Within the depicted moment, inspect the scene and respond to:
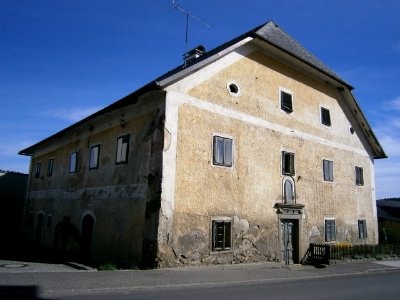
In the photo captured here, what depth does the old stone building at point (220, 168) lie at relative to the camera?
11.3 m

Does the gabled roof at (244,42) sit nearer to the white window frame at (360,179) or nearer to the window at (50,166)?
the window at (50,166)

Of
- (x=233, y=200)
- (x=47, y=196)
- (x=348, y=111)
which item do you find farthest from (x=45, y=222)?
(x=348, y=111)

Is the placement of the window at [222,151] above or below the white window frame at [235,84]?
below

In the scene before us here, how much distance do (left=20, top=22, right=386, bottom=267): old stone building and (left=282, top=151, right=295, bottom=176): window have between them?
0.16ft

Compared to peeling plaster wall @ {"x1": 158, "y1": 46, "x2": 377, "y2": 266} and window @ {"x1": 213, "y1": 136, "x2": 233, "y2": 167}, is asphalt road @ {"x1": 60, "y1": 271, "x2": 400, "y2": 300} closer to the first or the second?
peeling plaster wall @ {"x1": 158, "y1": 46, "x2": 377, "y2": 266}

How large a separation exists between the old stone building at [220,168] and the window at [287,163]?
0.16 feet

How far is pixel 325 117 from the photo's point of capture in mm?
17750

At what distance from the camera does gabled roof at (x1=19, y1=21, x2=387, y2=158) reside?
1151cm

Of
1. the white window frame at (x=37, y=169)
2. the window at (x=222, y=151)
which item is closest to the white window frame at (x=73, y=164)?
the white window frame at (x=37, y=169)

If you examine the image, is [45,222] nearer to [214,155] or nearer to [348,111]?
[214,155]

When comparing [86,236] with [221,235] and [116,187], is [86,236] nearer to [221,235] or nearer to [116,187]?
[116,187]

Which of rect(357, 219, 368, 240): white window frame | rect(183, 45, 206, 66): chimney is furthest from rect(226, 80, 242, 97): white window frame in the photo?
rect(357, 219, 368, 240): white window frame

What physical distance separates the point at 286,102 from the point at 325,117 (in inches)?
131

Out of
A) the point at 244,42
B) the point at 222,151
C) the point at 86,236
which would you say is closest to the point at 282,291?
the point at 222,151
